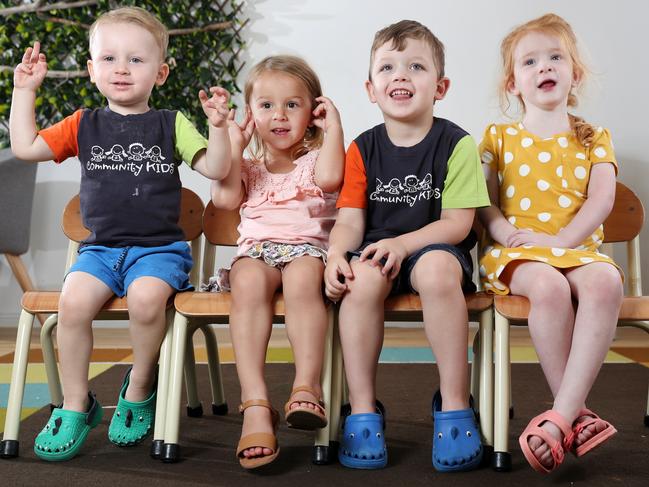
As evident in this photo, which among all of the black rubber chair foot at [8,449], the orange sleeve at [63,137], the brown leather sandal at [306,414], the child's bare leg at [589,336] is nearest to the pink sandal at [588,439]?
the child's bare leg at [589,336]

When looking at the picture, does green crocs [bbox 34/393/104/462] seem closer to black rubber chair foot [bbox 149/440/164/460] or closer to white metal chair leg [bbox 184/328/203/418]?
black rubber chair foot [bbox 149/440/164/460]

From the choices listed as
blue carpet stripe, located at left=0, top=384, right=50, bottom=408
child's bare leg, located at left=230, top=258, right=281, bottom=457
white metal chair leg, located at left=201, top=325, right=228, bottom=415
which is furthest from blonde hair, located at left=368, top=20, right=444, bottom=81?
blue carpet stripe, located at left=0, top=384, right=50, bottom=408

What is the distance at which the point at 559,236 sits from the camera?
149cm

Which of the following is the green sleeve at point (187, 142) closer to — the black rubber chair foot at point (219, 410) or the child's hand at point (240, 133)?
the child's hand at point (240, 133)

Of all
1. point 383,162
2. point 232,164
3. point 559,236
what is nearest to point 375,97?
point 383,162

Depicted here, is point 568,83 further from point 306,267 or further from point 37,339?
point 37,339

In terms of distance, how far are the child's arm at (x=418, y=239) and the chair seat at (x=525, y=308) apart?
15 centimetres

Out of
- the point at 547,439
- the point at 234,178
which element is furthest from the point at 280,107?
the point at 547,439

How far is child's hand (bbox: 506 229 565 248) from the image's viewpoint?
4.84ft

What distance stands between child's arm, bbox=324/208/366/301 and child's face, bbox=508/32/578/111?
433 millimetres

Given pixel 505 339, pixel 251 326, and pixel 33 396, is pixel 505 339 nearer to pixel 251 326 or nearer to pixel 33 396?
pixel 251 326

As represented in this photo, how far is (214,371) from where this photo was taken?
70.9 inches

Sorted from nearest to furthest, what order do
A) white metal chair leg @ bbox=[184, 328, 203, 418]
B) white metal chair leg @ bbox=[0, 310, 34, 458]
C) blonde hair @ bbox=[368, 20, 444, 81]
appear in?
white metal chair leg @ bbox=[0, 310, 34, 458], blonde hair @ bbox=[368, 20, 444, 81], white metal chair leg @ bbox=[184, 328, 203, 418]

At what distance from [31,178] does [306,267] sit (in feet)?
6.62
